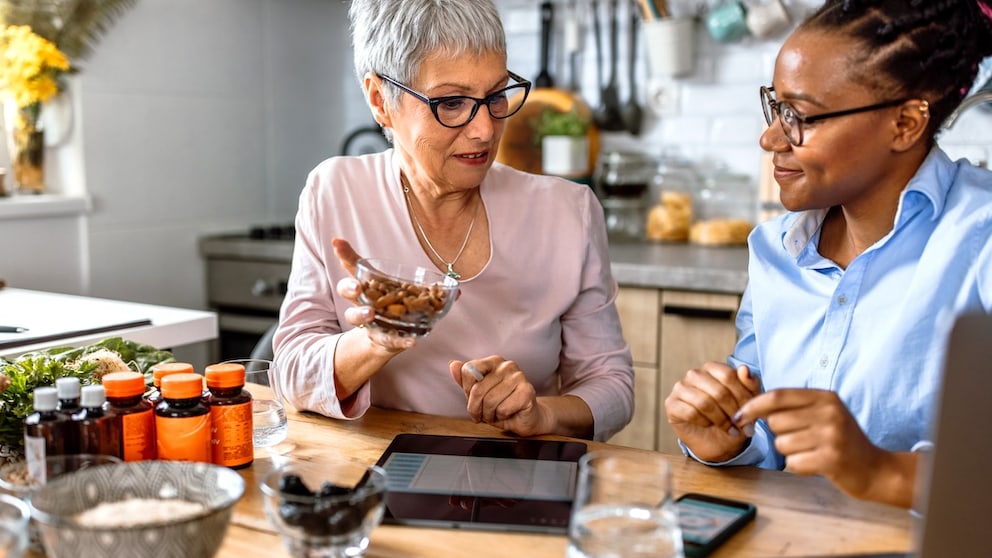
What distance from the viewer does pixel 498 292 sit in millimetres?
Result: 1801

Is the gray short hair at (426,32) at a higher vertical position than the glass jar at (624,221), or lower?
higher

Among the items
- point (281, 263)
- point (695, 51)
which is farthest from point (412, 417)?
point (695, 51)

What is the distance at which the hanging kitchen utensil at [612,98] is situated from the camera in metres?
3.35

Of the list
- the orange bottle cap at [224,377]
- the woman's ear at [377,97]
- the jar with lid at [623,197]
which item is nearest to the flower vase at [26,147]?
the woman's ear at [377,97]

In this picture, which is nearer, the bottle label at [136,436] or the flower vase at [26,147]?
the bottle label at [136,436]

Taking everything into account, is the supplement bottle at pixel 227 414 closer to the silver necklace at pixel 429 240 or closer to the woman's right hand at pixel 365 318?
the woman's right hand at pixel 365 318

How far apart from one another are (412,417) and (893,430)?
73cm

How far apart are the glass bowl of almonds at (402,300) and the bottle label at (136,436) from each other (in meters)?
0.32

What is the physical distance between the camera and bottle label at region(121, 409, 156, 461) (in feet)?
4.05

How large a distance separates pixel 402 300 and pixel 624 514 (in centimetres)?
49

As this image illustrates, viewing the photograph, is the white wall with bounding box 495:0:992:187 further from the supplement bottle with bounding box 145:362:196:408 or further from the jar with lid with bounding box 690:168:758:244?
the supplement bottle with bounding box 145:362:196:408

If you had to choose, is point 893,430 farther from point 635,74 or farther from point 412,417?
point 635,74

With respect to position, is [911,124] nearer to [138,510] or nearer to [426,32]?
[426,32]

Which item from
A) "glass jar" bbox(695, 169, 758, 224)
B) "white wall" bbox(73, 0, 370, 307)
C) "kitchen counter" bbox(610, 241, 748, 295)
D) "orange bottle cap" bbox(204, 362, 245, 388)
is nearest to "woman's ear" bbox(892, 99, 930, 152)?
"orange bottle cap" bbox(204, 362, 245, 388)
